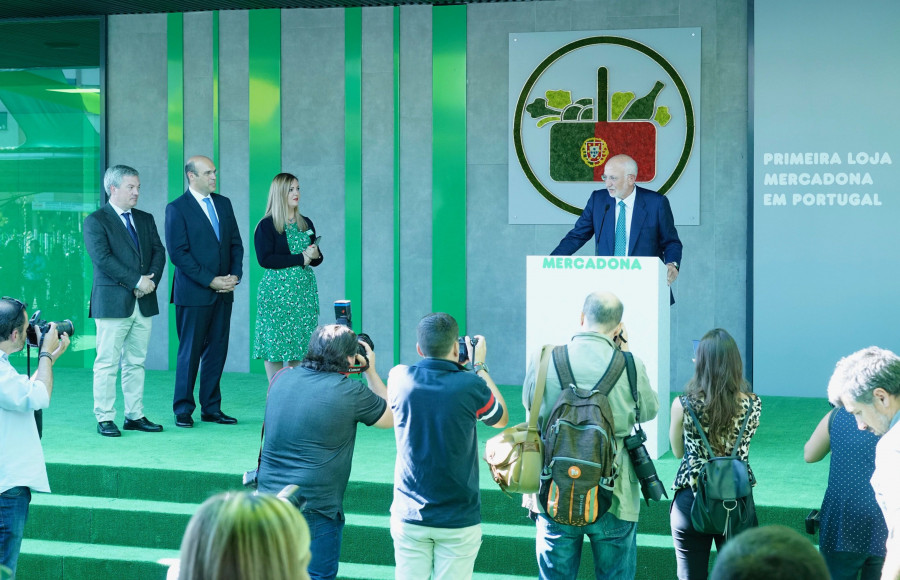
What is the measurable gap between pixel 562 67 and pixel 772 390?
118 inches

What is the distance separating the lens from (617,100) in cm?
815

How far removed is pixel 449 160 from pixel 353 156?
0.83 metres

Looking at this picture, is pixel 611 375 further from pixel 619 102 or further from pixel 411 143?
pixel 411 143

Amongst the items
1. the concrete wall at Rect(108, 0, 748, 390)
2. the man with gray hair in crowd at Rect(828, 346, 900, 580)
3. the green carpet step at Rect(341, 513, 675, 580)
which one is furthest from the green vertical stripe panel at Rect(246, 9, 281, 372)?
the man with gray hair in crowd at Rect(828, 346, 900, 580)

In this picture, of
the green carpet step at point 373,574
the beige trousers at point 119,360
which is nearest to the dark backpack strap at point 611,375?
the green carpet step at point 373,574

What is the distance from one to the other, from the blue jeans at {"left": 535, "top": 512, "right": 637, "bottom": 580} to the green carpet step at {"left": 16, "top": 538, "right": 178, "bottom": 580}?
2185 mm

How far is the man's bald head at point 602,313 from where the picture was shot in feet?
12.4

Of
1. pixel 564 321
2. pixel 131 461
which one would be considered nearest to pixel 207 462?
pixel 131 461

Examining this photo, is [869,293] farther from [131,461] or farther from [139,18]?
[139,18]

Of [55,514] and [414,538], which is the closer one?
[414,538]

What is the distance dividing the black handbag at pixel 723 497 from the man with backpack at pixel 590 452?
246 mm

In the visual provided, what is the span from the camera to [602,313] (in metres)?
3.78

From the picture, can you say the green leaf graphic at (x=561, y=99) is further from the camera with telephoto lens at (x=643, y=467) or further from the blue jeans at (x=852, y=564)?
the blue jeans at (x=852, y=564)

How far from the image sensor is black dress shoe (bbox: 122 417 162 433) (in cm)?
641
